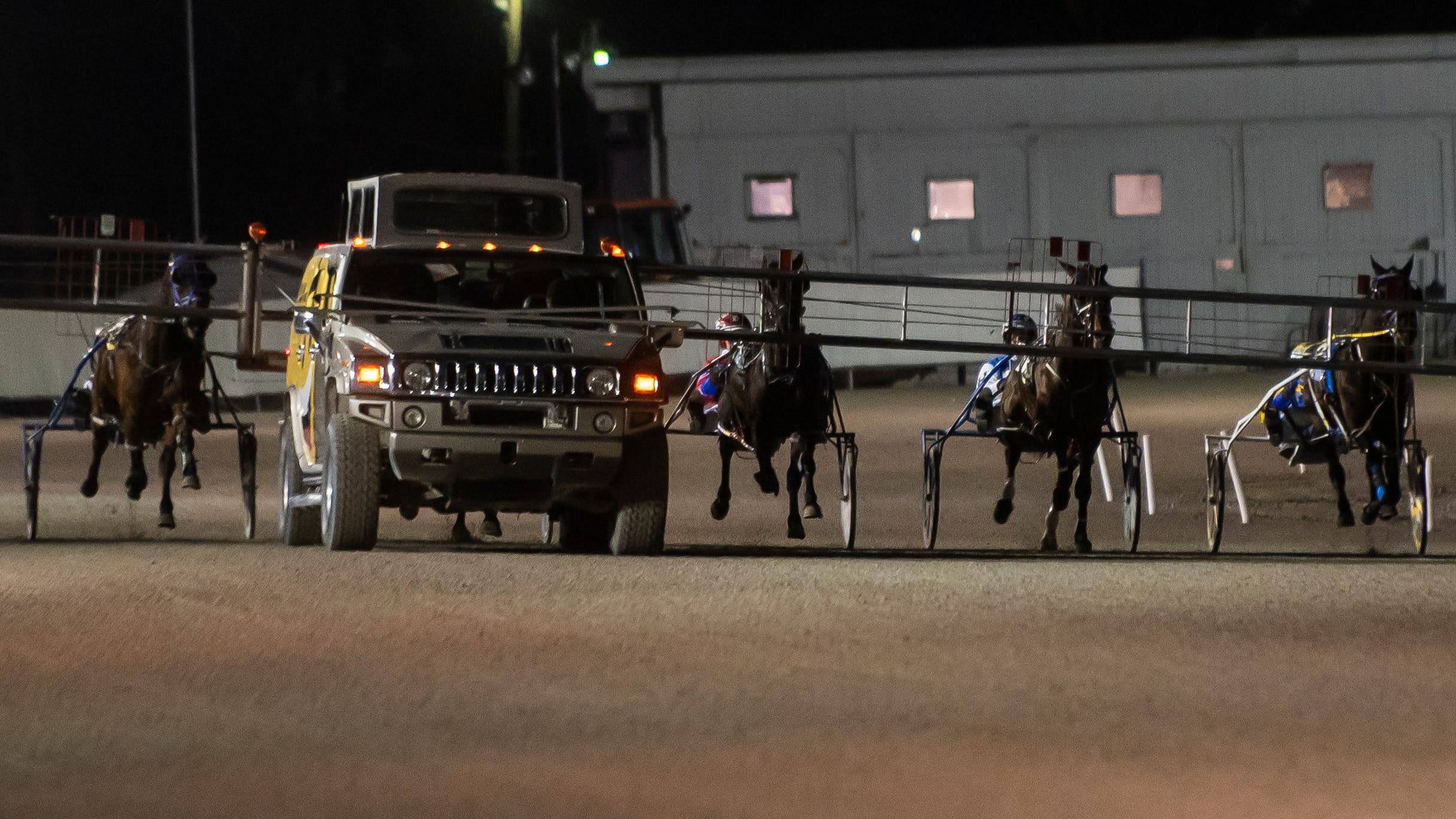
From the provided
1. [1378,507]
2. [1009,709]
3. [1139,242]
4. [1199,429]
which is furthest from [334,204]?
[1009,709]

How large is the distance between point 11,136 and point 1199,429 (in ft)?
173

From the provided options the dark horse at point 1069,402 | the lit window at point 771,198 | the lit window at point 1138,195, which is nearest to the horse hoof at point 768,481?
the dark horse at point 1069,402

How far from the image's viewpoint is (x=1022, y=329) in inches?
659

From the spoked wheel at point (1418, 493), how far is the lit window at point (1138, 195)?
1106 inches

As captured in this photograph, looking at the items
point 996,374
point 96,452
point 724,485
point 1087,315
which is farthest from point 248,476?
point 1087,315

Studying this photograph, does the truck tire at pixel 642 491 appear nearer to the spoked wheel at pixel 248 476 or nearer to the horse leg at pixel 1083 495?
the horse leg at pixel 1083 495

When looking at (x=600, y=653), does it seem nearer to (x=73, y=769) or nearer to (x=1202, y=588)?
(x=73, y=769)

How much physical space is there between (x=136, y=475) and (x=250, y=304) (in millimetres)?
3420

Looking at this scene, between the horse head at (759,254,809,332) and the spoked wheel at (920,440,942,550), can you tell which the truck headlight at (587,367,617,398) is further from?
the spoked wheel at (920,440,942,550)

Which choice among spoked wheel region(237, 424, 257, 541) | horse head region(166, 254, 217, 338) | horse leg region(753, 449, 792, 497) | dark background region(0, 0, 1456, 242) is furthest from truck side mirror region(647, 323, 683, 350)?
dark background region(0, 0, 1456, 242)

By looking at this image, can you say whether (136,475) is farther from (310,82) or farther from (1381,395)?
(310,82)

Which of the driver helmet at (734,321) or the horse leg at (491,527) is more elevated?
the driver helmet at (734,321)

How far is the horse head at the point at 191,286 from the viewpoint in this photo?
55.8 ft

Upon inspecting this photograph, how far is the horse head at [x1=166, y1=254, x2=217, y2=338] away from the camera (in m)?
17.0
